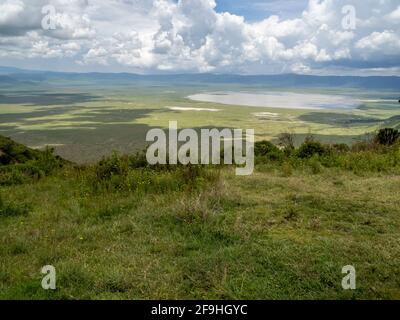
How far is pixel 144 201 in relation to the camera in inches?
381

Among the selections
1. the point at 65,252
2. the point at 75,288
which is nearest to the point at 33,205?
the point at 65,252

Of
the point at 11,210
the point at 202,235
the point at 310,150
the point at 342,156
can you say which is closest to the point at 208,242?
the point at 202,235

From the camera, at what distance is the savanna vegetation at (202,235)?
217 inches

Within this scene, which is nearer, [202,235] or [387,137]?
[202,235]

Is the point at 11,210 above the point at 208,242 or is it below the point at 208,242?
below

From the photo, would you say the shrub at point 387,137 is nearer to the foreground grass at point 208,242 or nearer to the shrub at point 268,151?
the shrub at point 268,151

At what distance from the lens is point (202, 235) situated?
24.0ft

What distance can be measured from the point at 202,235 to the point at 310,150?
11.0m

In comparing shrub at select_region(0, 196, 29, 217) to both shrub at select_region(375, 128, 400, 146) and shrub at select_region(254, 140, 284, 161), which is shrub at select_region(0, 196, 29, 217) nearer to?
shrub at select_region(254, 140, 284, 161)

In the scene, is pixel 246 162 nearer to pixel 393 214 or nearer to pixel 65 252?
pixel 393 214

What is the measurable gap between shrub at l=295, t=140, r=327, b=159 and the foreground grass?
5548 mm

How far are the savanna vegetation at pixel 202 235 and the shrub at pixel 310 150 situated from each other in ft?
12.3

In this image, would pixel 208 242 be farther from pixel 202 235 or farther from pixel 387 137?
pixel 387 137

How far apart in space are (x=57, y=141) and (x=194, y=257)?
385ft
